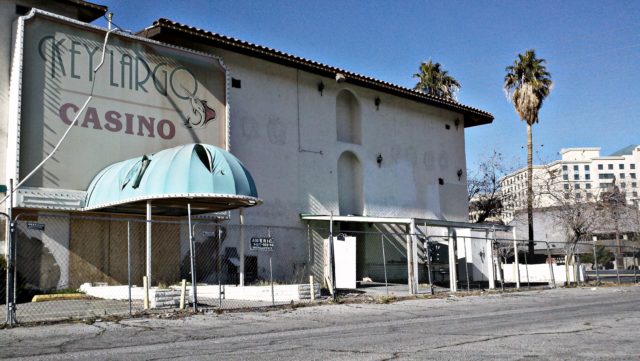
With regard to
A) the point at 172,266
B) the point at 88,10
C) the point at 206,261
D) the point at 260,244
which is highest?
the point at 88,10

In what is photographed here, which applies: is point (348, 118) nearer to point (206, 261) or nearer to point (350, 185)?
point (350, 185)

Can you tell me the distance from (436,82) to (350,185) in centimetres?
1966

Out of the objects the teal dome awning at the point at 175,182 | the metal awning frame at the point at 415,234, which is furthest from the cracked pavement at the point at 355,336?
the metal awning frame at the point at 415,234

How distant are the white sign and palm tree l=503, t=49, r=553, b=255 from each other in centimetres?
2321

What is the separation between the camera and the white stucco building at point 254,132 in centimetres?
2052

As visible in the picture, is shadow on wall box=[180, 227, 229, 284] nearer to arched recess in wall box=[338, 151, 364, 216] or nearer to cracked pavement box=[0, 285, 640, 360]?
cracked pavement box=[0, 285, 640, 360]

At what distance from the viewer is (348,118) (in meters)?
31.4

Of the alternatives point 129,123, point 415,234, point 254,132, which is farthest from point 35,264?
point 415,234

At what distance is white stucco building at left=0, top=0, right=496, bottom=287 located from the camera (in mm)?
20516

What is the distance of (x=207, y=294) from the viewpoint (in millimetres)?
20125

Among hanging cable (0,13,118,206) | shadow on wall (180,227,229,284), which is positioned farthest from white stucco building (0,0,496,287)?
shadow on wall (180,227,229,284)

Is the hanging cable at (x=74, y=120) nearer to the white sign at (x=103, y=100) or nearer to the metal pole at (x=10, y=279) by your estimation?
the white sign at (x=103, y=100)

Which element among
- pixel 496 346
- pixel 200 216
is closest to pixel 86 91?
pixel 200 216

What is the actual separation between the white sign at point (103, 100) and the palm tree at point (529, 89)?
914 inches
